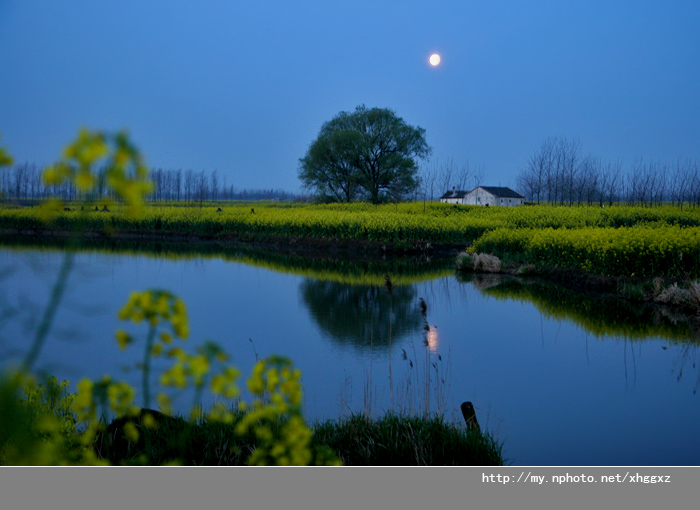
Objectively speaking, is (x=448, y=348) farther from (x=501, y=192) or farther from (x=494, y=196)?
(x=501, y=192)

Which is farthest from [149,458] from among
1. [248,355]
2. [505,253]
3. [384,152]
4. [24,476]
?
[384,152]

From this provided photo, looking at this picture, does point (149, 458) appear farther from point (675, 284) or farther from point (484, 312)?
point (675, 284)

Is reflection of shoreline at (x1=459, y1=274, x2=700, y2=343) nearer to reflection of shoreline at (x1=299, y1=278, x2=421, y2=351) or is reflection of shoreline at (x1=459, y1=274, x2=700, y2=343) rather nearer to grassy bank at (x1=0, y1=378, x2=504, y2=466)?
reflection of shoreline at (x1=299, y1=278, x2=421, y2=351)

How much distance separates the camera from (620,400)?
16.9ft

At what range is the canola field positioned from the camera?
10.9 m

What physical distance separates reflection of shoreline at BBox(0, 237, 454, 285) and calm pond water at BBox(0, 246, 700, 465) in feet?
4.39

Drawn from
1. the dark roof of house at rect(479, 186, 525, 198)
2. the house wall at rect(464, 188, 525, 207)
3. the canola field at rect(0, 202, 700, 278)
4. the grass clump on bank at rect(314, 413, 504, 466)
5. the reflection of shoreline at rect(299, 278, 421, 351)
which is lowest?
the grass clump on bank at rect(314, 413, 504, 466)

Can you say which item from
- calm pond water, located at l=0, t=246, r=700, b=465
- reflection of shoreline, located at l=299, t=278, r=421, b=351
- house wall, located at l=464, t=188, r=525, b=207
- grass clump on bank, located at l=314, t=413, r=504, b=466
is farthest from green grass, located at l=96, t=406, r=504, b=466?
house wall, located at l=464, t=188, r=525, b=207

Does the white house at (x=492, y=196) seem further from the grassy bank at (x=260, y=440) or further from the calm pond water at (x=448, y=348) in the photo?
the grassy bank at (x=260, y=440)

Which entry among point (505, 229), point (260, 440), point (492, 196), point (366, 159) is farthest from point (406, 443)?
point (492, 196)

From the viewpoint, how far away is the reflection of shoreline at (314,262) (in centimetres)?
1442

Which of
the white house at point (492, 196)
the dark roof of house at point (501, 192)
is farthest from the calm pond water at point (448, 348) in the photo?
the dark roof of house at point (501, 192)

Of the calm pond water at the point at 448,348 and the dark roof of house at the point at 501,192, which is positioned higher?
the dark roof of house at the point at 501,192

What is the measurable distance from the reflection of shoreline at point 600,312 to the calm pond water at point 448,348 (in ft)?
0.11
